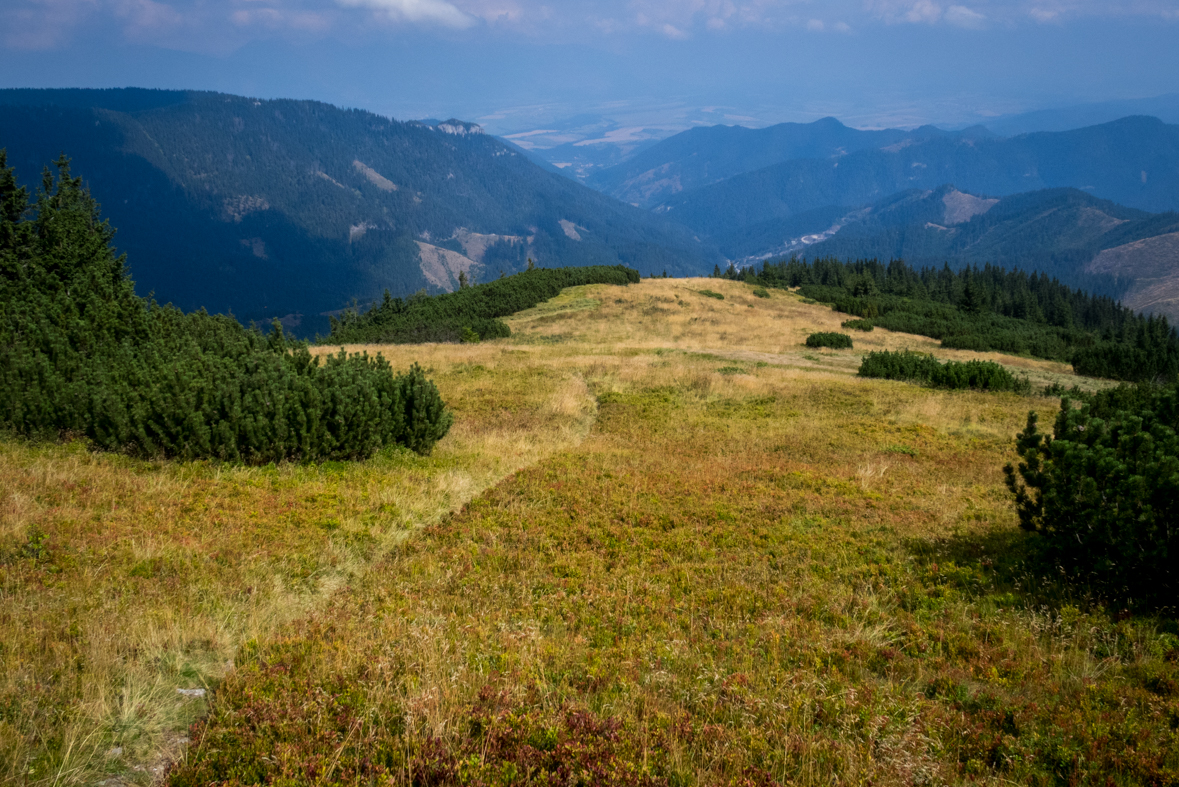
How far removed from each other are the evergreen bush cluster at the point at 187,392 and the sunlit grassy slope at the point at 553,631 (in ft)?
2.38

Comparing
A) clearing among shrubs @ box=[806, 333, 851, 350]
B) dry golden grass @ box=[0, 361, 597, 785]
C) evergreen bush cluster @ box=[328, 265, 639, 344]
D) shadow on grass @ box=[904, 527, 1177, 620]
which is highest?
evergreen bush cluster @ box=[328, 265, 639, 344]

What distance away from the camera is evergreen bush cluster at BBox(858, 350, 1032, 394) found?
25328mm

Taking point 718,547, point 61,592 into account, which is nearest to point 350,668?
point 61,592

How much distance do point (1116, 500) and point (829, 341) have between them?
35.6 m

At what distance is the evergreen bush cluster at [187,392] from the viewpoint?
11.1 metres

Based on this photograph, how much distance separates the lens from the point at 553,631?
642 centimetres

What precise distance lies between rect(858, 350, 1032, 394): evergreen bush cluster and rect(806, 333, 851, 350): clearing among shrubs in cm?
1137

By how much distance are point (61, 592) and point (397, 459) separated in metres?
7.10

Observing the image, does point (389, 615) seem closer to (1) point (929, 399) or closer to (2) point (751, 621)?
(2) point (751, 621)

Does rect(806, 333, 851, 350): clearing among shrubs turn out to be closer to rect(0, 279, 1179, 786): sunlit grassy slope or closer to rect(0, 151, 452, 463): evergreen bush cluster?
rect(0, 279, 1179, 786): sunlit grassy slope

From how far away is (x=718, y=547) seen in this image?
917cm

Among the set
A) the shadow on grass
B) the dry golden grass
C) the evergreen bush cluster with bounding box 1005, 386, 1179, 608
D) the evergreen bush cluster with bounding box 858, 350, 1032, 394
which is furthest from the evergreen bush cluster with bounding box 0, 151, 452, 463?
the evergreen bush cluster with bounding box 858, 350, 1032, 394

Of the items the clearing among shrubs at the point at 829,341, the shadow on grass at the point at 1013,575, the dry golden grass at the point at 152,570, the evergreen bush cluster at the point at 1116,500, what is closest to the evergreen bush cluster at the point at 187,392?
the dry golden grass at the point at 152,570

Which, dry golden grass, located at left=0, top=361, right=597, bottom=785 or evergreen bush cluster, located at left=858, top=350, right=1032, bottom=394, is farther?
evergreen bush cluster, located at left=858, top=350, right=1032, bottom=394
